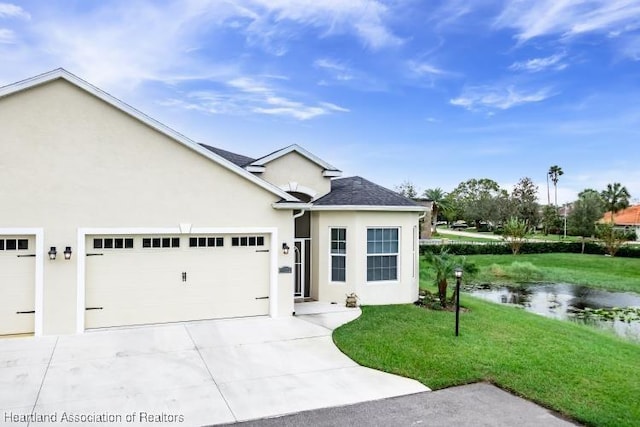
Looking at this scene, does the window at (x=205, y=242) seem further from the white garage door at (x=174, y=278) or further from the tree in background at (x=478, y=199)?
the tree in background at (x=478, y=199)

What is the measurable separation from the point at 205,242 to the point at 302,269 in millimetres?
3870

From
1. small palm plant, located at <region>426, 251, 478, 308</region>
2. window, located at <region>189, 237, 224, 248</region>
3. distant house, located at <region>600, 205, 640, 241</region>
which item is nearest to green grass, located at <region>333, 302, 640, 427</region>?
small palm plant, located at <region>426, 251, 478, 308</region>

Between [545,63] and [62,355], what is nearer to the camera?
[62,355]

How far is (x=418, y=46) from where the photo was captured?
19281 mm

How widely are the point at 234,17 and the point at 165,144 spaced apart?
7454 mm

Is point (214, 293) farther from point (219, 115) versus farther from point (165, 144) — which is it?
point (219, 115)

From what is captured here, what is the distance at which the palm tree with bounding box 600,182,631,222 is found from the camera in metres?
60.0

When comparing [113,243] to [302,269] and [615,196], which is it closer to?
[302,269]

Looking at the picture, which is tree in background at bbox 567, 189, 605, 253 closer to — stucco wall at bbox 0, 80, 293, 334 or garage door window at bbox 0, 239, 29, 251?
stucco wall at bbox 0, 80, 293, 334

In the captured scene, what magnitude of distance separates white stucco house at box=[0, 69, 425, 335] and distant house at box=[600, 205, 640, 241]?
193 ft

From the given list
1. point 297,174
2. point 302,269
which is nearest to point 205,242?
point 302,269

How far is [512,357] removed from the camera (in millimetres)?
8359

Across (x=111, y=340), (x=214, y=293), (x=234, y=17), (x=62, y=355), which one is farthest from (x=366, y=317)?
(x=234, y=17)

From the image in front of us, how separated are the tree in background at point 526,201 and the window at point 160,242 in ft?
193
